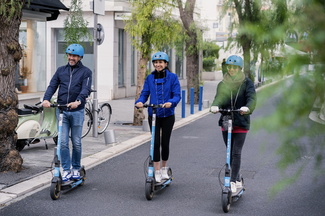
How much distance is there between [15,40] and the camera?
768 cm

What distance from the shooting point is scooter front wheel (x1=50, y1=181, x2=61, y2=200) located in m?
6.19

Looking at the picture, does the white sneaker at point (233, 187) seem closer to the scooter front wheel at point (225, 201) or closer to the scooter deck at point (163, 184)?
the scooter front wheel at point (225, 201)

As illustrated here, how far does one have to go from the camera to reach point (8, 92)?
25.2 feet

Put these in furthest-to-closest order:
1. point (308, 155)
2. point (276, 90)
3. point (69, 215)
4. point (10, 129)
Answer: point (10, 129) → point (69, 215) → point (308, 155) → point (276, 90)

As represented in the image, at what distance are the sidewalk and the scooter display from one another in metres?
0.24

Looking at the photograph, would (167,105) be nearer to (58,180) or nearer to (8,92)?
(58,180)

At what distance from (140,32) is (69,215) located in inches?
346

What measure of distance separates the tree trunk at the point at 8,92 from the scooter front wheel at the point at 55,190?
1.50 m

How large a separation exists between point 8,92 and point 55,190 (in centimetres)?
210

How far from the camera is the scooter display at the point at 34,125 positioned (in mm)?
9414

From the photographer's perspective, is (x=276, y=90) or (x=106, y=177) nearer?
(x=276, y=90)

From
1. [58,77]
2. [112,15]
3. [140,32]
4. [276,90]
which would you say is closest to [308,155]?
[276,90]

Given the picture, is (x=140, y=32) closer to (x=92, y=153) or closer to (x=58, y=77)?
(x=92, y=153)

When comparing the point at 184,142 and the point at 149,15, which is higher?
the point at 149,15
